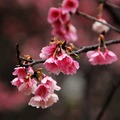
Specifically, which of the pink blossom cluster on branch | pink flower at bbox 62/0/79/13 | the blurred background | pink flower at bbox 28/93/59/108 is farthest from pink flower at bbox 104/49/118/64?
the blurred background

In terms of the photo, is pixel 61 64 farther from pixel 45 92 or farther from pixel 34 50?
pixel 34 50

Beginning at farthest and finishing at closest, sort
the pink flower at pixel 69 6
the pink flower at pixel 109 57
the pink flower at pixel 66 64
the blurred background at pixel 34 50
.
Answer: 1. the blurred background at pixel 34 50
2. the pink flower at pixel 69 6
3. the pink flower at pixel 109 57
4. the pink flower at pixel 66 64

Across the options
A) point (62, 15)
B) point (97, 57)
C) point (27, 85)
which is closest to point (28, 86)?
point (27, 85)

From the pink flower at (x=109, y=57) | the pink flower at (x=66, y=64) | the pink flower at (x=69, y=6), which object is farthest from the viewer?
the pink flower at (x=69, y=6)

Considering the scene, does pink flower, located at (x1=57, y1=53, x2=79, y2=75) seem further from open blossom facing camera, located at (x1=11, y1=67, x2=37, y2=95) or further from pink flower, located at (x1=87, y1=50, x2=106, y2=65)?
pink flower, located at (x1=87, y1=50, x2=106, y2=65)

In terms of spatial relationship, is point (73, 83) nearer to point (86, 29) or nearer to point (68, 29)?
point (86, 29)

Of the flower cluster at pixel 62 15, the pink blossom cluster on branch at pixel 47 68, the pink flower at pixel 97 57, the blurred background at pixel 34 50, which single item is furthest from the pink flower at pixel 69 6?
the blurred background at pixel 34 50

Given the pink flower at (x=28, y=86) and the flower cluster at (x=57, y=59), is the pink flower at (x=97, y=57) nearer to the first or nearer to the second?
the flower cluster at (x=57, y=59)
